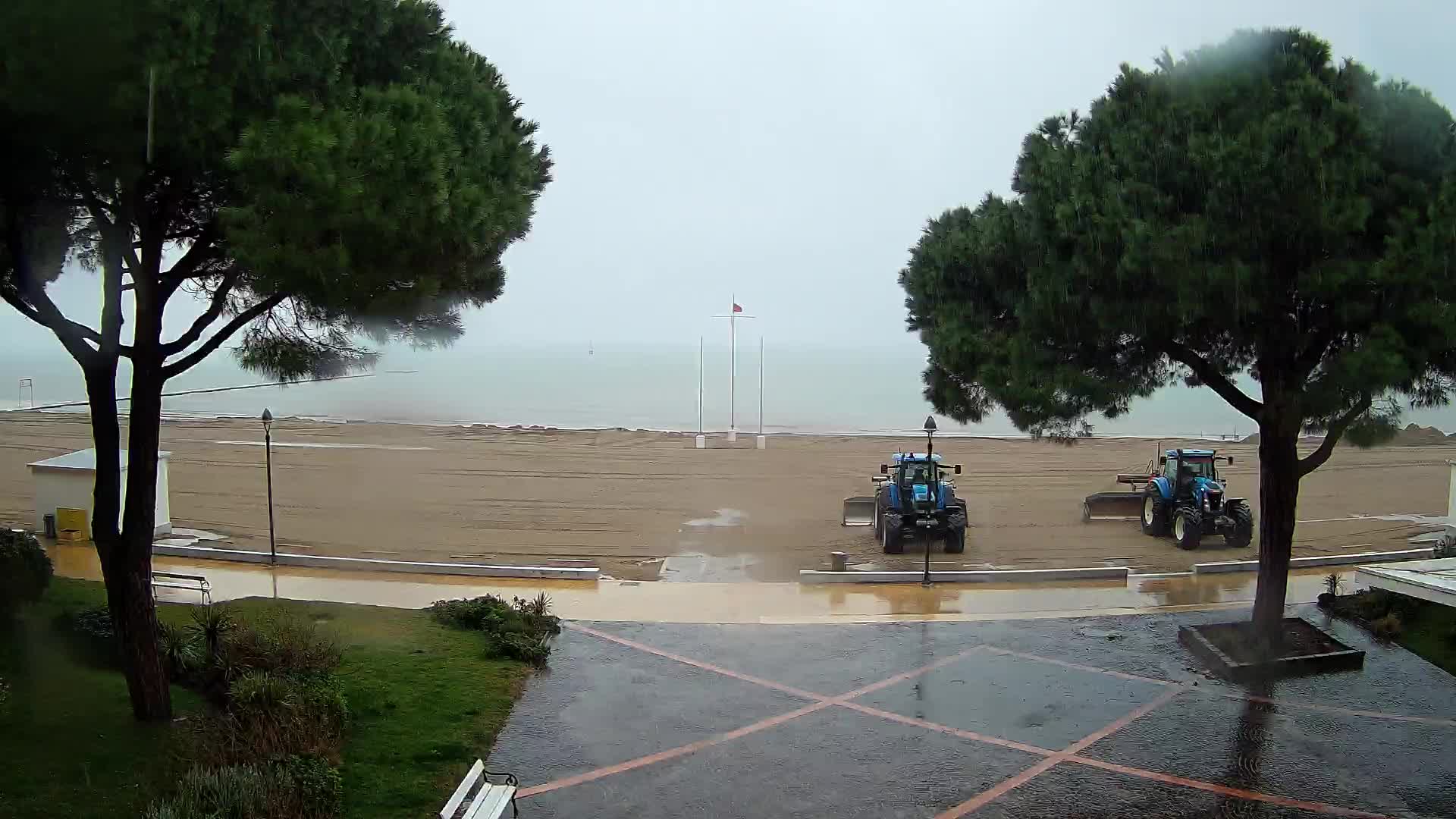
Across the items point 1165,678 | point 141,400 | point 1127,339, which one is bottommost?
point 1165,678

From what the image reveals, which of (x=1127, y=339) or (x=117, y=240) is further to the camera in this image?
(x=1127, y=339)

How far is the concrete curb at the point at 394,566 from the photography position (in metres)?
15.0

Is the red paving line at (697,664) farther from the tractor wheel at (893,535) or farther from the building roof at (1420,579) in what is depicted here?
the tractor wheel at (893,535)

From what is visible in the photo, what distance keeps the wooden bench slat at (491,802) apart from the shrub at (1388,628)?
34.7 feet

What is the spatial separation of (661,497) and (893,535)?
8.87 m

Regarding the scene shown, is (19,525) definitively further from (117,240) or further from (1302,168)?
(1302,168)

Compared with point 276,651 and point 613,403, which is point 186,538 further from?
point 613,403

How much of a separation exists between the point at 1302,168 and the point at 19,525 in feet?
73.2

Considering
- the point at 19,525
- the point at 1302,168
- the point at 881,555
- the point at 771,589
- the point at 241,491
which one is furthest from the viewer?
the point at 241,491

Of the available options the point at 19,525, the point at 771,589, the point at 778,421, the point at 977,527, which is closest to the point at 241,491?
the point at 19,525

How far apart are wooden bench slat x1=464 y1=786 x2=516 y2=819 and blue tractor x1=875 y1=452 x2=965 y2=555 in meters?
11.6

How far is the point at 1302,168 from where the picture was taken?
8.47 metres

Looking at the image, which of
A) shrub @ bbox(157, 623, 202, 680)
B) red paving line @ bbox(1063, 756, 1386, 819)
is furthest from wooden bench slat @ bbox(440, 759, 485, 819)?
red paving line @ bbox(1063, 756, 1386, 819)

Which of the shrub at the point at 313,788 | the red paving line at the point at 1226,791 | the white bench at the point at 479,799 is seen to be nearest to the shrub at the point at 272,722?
the shrub at the point at 313,788
